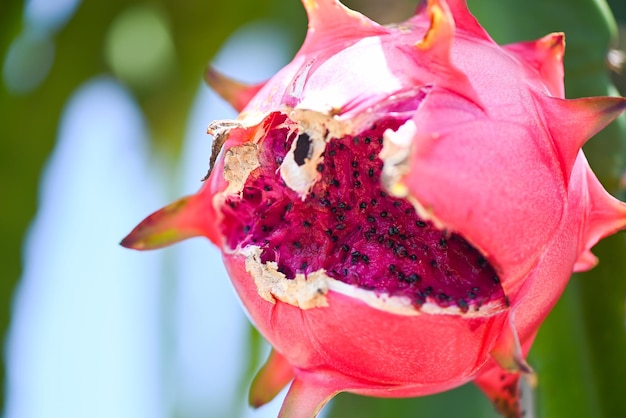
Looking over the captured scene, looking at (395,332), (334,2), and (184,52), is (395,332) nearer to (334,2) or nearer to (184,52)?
(334,2)

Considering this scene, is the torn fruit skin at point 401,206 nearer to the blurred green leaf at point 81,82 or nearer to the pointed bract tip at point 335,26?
the pointed bract tip at point 335,26

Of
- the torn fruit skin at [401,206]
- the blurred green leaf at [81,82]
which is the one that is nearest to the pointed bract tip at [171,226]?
the torn fruit skin at [401,206]

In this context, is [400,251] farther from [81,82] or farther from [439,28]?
[81,82]

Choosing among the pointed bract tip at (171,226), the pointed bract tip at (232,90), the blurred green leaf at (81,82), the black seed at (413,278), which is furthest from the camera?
the blurred green leaf at (81,82)

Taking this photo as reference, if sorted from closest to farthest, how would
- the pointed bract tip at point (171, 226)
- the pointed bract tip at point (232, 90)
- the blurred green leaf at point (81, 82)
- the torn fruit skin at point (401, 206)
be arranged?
1. the torn fruit skin at point (401, 206)
2. the pointed bract tip at point (171, 226)
3. the pointed bract tip at point (232, 90)
4. the blurred green leaf at point (81, 82)

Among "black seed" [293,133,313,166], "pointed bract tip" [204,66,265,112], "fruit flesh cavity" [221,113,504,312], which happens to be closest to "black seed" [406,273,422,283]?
"fruit flesh cavity" [221,113,504,312]

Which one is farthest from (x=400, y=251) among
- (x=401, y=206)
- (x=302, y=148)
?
(x=302, y=148)

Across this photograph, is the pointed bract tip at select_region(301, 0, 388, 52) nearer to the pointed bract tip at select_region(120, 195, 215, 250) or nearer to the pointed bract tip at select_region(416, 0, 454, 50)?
the pointed bract tip at select_region(416, 0, 454, 50)
